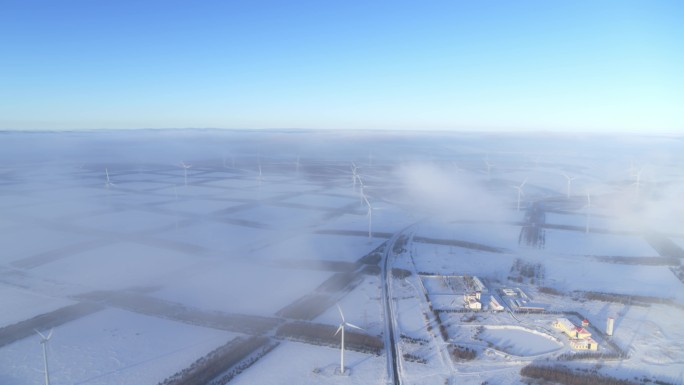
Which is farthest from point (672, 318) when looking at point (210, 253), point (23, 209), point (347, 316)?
point (23, 209)

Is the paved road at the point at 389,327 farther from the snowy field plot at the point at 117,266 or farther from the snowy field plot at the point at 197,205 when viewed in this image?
the snowy field plot at the point at 197,205

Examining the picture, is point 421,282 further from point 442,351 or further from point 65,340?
point 65,340

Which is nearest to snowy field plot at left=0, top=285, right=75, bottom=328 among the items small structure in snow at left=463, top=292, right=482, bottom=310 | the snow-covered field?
the snow-covered field

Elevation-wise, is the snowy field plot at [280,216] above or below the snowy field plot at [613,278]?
above

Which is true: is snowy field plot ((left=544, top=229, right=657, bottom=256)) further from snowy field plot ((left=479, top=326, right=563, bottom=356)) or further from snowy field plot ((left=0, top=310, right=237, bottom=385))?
snowy field plot ((left=0, top=310, right=237, bottom=385))

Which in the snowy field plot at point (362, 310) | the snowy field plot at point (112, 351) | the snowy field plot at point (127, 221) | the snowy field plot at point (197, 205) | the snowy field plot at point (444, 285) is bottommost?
the snowy field plot at point (112, 351)

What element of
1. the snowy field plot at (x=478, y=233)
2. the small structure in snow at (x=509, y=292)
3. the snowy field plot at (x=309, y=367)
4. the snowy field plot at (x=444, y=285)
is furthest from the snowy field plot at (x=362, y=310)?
the snowy field plot at (x=478, y=233)

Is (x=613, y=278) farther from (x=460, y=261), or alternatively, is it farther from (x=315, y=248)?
(x=315, y=248)
